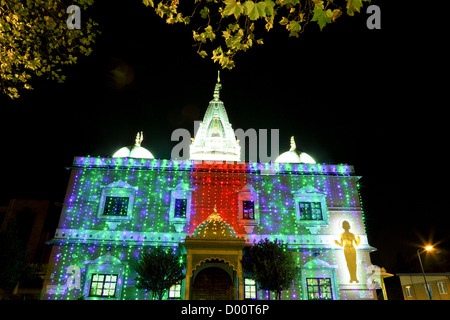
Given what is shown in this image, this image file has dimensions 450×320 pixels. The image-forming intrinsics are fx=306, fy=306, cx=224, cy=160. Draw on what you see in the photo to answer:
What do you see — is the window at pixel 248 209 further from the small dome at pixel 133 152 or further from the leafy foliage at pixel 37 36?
the leafy foliage at pixel 37 36

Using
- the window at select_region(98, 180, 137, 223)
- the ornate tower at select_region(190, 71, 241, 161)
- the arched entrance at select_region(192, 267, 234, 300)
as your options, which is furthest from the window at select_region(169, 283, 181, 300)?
the ornate tower at select_region(190, 71, 241, 161)

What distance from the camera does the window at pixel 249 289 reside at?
1719cm

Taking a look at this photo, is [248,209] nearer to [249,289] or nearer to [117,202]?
[249,289]

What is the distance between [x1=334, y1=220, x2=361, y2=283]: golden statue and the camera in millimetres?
17969

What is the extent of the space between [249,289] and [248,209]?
4689mm

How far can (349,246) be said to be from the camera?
60.9 ft

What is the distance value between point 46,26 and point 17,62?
1.27 metres

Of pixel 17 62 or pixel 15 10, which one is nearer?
pixel 15 10

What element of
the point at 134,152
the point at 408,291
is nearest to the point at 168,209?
the point at 134,152
